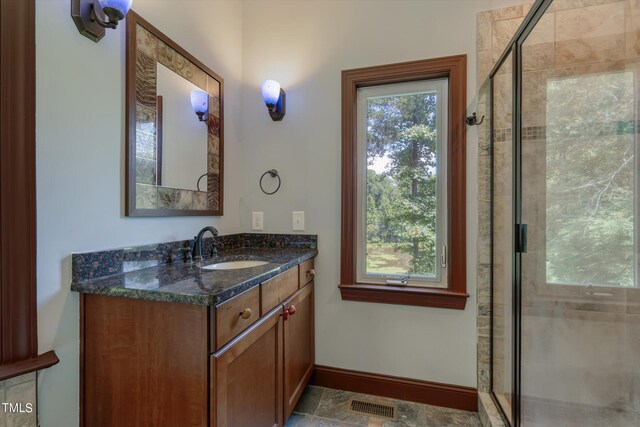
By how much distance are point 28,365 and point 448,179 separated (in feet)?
6.45

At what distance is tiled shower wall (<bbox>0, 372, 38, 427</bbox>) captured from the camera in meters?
0.83

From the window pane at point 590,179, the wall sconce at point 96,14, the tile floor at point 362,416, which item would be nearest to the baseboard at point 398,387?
the tile floor at point 362,416

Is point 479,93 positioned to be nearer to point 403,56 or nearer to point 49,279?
point 403,56

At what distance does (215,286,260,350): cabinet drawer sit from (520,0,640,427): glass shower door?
130 cm

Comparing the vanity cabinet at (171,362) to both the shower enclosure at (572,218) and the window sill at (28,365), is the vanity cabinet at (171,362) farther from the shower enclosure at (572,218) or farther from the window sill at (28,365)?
the shower enclosure at (572,218)

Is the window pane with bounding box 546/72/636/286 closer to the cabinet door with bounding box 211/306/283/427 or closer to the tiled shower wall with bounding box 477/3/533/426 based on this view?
the tiled shower wall with bounding box 477/3/533/426

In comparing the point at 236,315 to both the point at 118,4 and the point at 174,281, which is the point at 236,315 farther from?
the point at 118,4

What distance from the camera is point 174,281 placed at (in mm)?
1021

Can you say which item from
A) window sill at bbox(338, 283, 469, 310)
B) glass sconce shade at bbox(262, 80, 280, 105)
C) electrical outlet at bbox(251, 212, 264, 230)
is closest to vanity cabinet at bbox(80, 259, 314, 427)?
window sill at bbox(338, 283, 469, 310)

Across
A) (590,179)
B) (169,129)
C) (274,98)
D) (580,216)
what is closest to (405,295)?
(580,216)

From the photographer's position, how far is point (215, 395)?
2.90 feet

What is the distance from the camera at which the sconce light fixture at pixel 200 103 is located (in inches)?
63.3

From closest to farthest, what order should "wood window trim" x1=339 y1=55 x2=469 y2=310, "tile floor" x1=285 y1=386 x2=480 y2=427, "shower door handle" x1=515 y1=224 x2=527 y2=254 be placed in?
"shower door handle" x1=515 y1=224 x2=527 y2=254 → "tile floor" x1=285 y1=386 x2=480 y2=427 → "wood window trim" x1=339 y1=55 x2=469 y2=310

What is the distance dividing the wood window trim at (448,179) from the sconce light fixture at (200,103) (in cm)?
84
